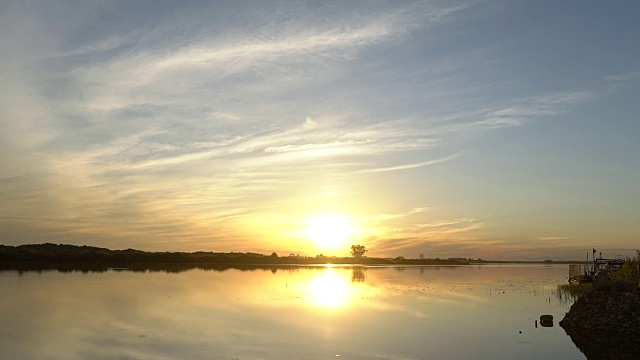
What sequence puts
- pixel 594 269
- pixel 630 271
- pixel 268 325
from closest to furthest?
pixel 268 325 < pixel 630 271 < pixel 594 269

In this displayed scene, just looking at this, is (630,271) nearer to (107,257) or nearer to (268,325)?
(268,325)

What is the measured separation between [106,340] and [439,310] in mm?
21871

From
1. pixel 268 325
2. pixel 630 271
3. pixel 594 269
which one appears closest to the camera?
pixel 268 325

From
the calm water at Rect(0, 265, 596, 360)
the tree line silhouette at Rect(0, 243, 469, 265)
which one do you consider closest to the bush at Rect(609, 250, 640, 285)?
the calm water at Rect(0, 265, 596, 360)

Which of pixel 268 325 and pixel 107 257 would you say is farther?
pixel 107 257

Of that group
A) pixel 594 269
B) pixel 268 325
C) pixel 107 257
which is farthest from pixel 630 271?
pixel 107 257

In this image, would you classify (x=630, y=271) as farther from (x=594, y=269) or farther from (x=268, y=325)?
(x=268, y=325)

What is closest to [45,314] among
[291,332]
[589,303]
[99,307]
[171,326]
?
[99,307]

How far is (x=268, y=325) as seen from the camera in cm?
2930

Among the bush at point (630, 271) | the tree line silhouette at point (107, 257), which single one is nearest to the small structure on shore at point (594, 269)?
the bush at point (630, 271)

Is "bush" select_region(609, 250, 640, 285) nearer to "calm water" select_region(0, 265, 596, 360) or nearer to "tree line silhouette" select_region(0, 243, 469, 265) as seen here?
"calm water" select_region(0, 265, 596, 360)

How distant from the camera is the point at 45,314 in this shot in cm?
3175

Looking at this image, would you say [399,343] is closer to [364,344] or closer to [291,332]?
[364,344]

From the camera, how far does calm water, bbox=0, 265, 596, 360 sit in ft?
73.6
